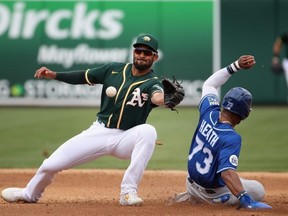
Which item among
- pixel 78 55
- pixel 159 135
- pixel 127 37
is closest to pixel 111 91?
pixel 159 135

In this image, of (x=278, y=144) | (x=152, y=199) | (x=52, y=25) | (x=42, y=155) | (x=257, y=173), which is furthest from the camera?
(x=52, y=25)

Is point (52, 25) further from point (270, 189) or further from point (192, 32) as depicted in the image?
point (270, 189)

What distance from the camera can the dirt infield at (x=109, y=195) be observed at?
662cm

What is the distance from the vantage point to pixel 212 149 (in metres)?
6.79

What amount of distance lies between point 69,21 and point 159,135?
22.4 feet

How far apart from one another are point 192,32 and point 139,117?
13111 millimetres

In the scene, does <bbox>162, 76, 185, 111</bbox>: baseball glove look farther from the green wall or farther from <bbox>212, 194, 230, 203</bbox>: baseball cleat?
the green wall

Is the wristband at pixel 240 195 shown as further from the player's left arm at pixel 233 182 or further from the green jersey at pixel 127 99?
the green jersey at pixel 127 99

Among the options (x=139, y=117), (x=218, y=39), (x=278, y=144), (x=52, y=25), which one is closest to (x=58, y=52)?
(x=52, y=25)

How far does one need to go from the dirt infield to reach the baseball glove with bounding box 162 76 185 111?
91 cm

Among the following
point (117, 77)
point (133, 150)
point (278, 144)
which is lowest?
point (278, 144)

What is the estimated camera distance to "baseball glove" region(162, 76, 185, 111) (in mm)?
6887

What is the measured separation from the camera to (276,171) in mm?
10828

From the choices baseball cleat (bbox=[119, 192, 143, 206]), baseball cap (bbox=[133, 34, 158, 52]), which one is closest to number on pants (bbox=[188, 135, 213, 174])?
baseball cleat (bbox=[119, 192, 143, 206])
